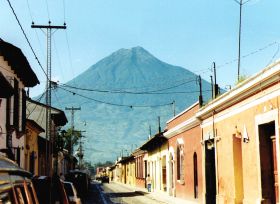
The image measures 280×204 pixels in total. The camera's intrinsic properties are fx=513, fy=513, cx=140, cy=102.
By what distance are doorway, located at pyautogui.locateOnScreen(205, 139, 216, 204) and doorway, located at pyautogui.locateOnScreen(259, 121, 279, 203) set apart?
8.30 meters

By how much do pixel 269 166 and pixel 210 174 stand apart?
29.2 ft

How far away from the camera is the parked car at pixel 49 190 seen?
11000mm

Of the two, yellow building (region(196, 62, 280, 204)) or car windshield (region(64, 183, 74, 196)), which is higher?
yellow building (region(196, 62, 280, 204))

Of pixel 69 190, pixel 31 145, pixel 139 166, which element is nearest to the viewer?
pixel 69 190

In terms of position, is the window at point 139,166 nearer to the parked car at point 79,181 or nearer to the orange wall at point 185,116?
the parked car at point 79,181

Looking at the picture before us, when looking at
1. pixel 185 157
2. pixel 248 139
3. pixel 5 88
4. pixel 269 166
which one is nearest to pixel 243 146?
pixel 248 139

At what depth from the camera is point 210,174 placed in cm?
2480

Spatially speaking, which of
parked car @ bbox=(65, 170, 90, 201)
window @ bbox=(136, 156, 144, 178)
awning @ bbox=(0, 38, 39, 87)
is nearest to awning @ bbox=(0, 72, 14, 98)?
awning @ bbox=(0, 38, 39, 87)

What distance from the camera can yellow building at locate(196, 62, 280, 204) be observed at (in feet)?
50.5

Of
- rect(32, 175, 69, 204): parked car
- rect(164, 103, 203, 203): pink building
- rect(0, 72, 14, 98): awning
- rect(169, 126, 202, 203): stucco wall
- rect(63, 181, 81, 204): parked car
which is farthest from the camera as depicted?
rect(164, 103, 203, 203): pink building

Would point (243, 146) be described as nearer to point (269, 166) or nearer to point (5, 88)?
point (269, 166)

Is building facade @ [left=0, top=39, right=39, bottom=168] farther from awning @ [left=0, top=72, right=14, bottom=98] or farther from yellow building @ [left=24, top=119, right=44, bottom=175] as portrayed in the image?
yellow building @ [left=24, top=119, right=44, bottom=175]

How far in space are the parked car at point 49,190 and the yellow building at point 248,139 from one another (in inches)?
250

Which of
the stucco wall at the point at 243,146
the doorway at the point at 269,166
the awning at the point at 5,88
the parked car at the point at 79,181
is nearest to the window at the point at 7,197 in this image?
the stucco wall at the point at 243,146
